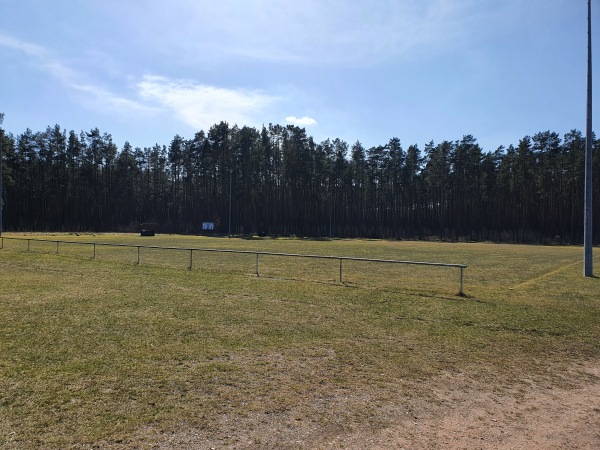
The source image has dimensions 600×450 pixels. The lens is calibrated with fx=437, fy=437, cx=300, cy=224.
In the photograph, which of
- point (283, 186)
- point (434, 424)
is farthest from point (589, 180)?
point (283, 186)

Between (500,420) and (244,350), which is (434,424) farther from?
(244,350)

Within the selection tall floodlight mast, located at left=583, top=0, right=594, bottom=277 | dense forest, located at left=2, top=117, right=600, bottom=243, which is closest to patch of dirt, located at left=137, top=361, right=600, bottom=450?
tall floodlight mast, located at left=583, top=0, right=594, bottom=277

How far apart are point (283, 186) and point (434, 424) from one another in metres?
88.6

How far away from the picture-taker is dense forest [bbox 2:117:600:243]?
8125 centimetres

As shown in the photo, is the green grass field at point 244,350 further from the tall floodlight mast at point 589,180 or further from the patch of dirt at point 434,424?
the tall floodlight mast at point 589,180

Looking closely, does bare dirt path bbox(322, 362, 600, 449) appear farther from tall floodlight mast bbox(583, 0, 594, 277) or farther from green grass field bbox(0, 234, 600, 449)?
tall floodlight mast bbox(583, 0, 594, 277)

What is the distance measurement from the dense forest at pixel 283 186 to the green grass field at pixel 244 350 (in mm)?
69233

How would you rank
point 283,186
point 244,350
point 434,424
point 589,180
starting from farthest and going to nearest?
point 283,186, point 589,180, point 244,350, point 434,424

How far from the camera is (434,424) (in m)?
4.27

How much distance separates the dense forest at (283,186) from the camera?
267 feet

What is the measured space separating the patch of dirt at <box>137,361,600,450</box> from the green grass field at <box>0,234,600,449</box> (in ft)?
0.15

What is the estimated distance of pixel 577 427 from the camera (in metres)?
4.28

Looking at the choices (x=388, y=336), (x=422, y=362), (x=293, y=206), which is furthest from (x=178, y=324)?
(x=293, y=206)

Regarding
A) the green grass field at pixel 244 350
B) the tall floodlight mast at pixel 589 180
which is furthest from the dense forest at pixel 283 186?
the green grass field at pixel 244 350
